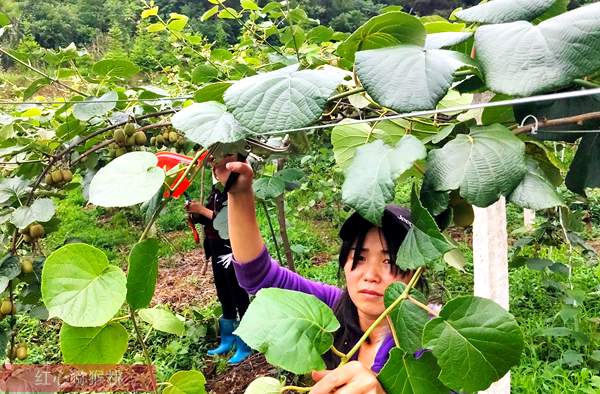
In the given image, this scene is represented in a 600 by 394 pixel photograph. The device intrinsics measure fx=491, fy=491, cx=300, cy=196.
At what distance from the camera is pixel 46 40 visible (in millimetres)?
16172

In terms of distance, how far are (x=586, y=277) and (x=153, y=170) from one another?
3226 millimetres

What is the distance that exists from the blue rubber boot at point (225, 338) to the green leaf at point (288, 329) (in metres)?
2.33

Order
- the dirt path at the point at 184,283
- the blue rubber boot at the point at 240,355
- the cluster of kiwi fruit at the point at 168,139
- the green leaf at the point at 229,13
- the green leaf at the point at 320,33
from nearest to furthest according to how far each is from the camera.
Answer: the cluster of kiwi fruit at the point at 168,139 < the green leaf at the point at 320,33 < the green leaf at the point at 229,13 < the blue rubber boot at the point at 240,355 < the dirt path at the point at 184,283

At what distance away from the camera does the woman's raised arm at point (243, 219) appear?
0.86 meters

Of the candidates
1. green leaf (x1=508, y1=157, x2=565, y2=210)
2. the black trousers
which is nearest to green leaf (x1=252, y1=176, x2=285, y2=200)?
green leaf (x1=508, y1=157, x2=565, y2=210)

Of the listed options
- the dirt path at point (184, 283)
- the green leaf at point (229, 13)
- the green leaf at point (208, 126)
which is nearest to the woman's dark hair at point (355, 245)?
the green leaf at point (208, 126)

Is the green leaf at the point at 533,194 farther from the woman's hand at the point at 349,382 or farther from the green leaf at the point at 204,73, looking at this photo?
the green leaf at the point at 204,73

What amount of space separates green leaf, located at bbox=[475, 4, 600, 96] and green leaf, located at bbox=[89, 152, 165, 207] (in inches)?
10.9

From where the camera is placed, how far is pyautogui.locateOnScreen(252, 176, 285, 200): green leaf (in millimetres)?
1354

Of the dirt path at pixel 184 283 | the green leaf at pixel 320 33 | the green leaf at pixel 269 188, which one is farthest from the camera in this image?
the dirt path at pixel 184 283

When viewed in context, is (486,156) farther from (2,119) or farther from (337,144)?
(2,119)

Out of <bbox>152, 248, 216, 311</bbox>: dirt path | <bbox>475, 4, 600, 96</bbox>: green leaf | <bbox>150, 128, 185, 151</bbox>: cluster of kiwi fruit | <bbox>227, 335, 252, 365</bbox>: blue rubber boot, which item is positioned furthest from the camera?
<bbox>152, 248, 216, 311</bbox>: dirt path

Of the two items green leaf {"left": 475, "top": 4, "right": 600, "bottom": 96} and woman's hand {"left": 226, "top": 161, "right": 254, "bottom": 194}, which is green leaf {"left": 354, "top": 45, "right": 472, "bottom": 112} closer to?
green leaf {"left": 475, "top": 4, "right": 600, "bottom": 96}

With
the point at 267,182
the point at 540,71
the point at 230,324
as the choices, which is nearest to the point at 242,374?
the point at 230,324
